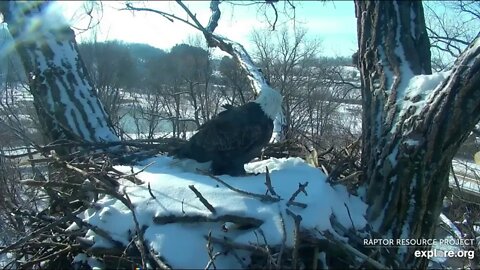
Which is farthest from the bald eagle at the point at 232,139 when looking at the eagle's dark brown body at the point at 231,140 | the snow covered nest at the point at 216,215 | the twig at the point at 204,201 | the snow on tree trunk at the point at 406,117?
the twig at the point at 204,201

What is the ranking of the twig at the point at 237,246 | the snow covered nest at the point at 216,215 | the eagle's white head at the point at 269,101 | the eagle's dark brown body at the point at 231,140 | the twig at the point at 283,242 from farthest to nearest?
the eagle's white head at the point at 269,101 < the eagle's dark brown body at the point at 231,140 < the snow covered nest at the point at 216,215 < the twig at the point at 237,246 < the twig at the point at 283,242

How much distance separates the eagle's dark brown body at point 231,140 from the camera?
12.3 ft

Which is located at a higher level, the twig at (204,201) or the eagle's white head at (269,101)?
the eagle's white head at (269,101)

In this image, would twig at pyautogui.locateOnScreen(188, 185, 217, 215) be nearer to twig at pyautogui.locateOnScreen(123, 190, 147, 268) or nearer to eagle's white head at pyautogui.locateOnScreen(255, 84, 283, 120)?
twig at pyautogui.locateOnScreen(123, 190, 147, 268)

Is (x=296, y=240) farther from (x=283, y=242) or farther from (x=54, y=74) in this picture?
(x=54, y=74)

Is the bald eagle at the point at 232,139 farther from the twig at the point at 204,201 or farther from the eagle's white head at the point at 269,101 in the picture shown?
the twig at the point at 204,201

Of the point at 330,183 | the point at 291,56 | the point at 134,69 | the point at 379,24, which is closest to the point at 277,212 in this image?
the point at 330,183

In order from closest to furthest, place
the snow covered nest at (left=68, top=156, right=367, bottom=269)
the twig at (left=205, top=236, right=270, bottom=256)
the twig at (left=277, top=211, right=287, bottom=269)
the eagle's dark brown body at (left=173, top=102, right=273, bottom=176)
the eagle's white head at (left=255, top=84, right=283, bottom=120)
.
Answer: the twig at (left=277, top=211, right=287, bottom=269) < the twig at (left=205, top=236, right=270, bottom=256) < the snow covered nest at (left=68, top=156, right=367, bottom=269) < the eagle's dark brown body at (left=173, top=102, right=273, bottom=176) < the eagle's white head at (left=255, top=84, right=283, bottom=120)

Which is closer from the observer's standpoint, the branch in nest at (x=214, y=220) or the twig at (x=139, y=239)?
the twig at (x=139, y=239)

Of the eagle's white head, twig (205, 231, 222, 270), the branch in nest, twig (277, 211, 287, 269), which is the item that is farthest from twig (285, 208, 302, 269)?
the eagle's white head

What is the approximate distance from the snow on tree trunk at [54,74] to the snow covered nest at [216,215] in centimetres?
129

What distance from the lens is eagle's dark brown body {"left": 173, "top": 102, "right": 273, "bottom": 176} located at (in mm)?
3734

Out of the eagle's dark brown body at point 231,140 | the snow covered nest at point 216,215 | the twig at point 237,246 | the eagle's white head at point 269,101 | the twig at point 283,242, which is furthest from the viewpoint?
the eagle's white head at point 269,101

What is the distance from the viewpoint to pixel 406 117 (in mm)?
2814
